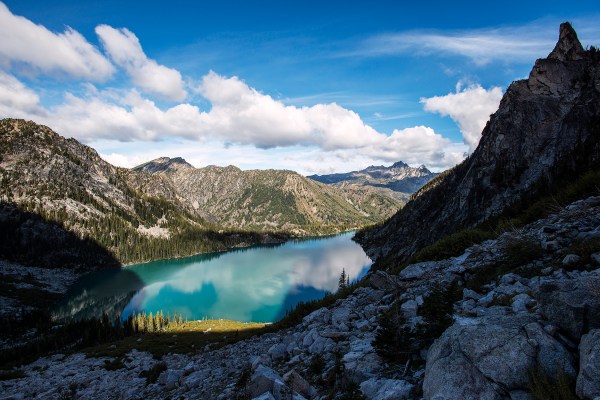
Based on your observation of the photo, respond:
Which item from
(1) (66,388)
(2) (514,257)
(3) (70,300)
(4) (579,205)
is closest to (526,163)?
(4) (579,205)

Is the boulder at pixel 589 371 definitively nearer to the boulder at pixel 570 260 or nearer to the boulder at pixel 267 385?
the boulder at pixel 570 260


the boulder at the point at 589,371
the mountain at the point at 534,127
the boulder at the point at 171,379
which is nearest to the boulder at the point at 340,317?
the boulder at the point at 589,371

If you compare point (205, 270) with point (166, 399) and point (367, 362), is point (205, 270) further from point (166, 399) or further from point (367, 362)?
point (367, 362)

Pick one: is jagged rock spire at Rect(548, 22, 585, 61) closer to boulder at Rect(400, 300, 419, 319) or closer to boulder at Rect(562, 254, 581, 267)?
boulder at Rect(562, 254, 581, 267)

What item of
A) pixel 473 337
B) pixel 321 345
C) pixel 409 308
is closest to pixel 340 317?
pixel 321 345

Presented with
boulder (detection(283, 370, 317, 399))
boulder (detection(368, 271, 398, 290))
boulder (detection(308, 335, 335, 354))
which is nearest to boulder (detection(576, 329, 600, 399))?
boulder (detection(283, 370, 317, 399))
